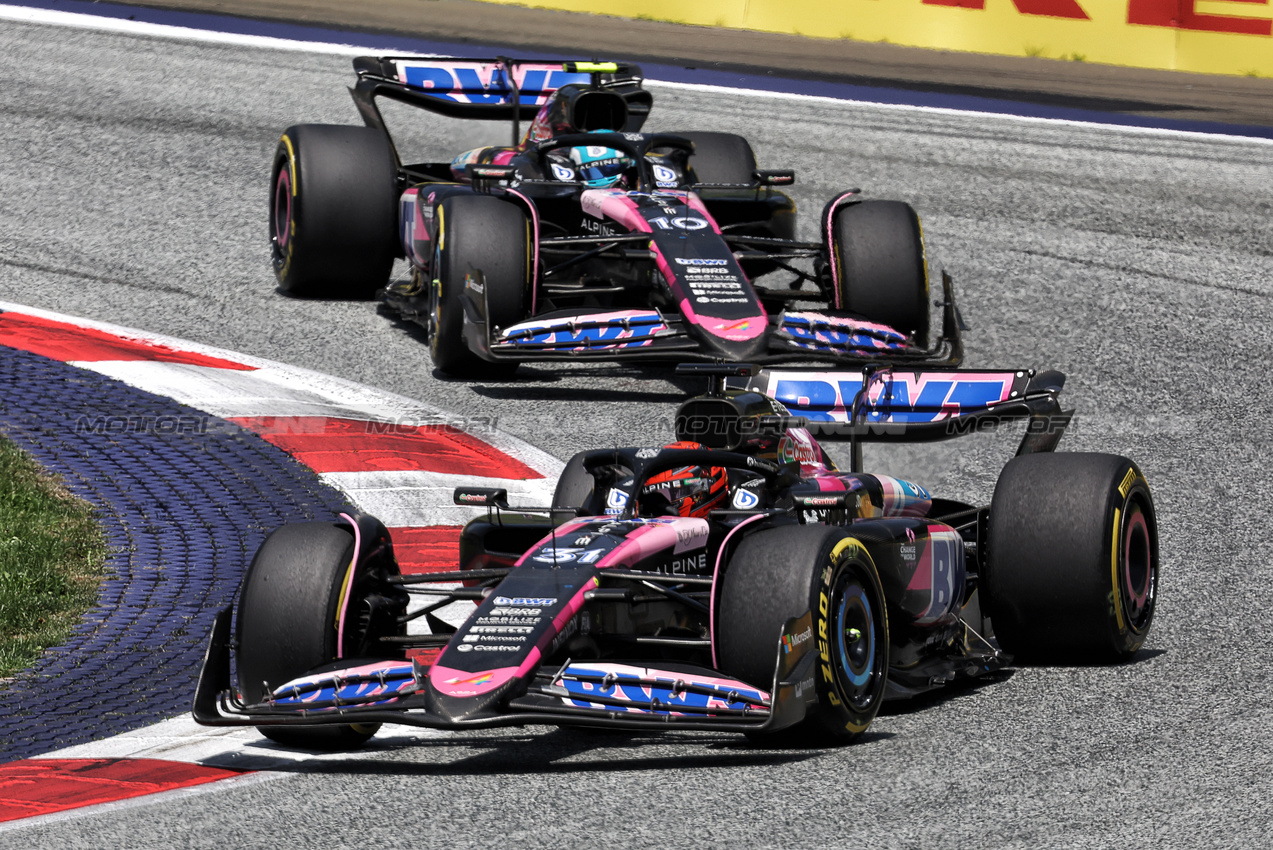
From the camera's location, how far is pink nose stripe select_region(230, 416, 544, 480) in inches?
392

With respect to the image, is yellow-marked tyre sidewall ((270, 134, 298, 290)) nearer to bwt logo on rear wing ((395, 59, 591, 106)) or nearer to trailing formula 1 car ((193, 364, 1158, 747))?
bwt logo on rear wing ((395, 59, 591, 106))

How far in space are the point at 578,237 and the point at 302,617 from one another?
20.0 feet

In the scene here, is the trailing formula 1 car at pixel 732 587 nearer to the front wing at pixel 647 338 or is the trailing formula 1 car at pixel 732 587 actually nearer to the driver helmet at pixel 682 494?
the driver helmet at pixel 682 494

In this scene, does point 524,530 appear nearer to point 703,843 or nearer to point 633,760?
point 633,760

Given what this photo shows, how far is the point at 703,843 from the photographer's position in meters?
5.16

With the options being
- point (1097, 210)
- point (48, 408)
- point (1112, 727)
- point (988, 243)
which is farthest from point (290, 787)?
point (1097, 210)

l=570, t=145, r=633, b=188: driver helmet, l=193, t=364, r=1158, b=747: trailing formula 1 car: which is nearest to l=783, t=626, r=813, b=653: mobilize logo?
l=193, t=364, r=1158, b=747: trailing formula 1 car

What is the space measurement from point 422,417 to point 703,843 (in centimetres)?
606

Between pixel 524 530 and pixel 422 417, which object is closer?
pixel 524 530

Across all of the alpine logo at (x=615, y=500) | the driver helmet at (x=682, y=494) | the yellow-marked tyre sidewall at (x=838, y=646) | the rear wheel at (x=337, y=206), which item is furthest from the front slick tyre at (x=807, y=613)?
the rear wheel at (x=337, y=206)

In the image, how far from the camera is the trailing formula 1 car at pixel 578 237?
11297 millimetres

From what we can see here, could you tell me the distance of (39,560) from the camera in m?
8.30

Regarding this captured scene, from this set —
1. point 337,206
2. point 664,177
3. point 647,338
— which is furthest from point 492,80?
point 647,338

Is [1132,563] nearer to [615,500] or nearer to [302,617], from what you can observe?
[615,500]
